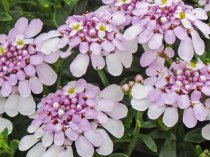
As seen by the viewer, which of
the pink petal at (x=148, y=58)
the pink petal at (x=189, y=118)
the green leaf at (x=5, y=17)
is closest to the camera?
the pink petal at (x=189, y=118)

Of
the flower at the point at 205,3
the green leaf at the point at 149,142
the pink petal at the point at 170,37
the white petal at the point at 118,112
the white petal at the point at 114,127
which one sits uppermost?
the pink petal at the point at 170,37

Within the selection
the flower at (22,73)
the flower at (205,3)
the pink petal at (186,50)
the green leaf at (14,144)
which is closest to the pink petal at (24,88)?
the flower at (22,73)

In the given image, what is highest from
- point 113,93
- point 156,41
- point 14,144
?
point 156,41

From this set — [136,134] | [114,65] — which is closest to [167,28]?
[114,65]

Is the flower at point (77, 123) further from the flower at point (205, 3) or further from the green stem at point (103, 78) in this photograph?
the flower at point (205, 3)

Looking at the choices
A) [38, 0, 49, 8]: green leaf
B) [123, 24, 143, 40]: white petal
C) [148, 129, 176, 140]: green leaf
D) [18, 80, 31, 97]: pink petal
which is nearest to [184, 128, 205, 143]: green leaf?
[148, 129, 176, 140]: green leaf

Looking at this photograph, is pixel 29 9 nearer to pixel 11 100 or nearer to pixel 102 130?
pixel 11 100

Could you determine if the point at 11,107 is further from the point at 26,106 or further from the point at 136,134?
the point at 136,134
